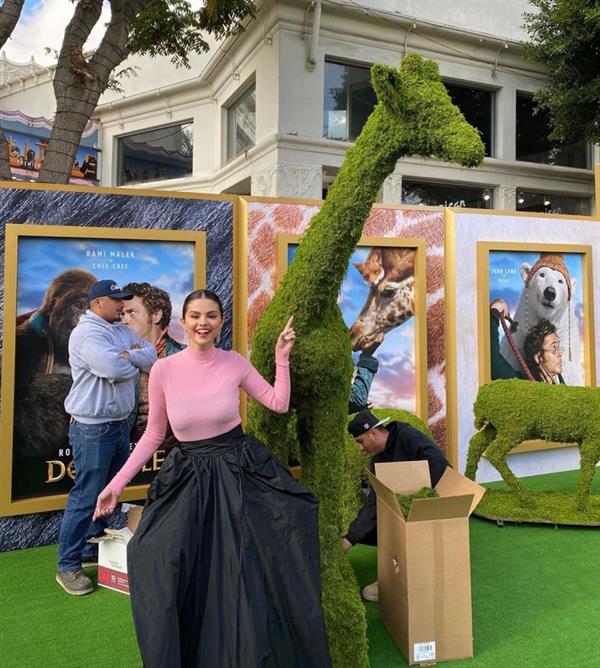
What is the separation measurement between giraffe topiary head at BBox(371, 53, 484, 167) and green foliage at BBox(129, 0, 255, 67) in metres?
5.48

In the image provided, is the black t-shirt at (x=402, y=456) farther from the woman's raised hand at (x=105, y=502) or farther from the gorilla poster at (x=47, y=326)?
the gorilla poster at (x=47, y=326)

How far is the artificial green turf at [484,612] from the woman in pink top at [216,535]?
2.99 ft

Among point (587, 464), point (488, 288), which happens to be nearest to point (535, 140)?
point (488, 288)

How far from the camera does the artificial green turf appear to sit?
2.35 metres

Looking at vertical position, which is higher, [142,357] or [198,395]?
[142,357]

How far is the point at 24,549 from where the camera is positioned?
11.5 ft

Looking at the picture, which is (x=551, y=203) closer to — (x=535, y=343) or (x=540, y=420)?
(x=535, y=343)

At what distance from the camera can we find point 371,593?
9.30 feet

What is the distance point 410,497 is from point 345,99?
7705 mm

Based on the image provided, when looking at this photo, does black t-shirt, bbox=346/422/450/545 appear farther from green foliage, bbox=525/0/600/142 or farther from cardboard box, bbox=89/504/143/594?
green foliage, bbox=525/0/600/142

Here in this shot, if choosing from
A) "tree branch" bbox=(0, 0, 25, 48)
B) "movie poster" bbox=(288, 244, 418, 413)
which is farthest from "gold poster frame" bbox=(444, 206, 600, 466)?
"tree branch" bbox=(0, 0, 25, 48)

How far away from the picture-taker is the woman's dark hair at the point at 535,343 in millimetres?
4877

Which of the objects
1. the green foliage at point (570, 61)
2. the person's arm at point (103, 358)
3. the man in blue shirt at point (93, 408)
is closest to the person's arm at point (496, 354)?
the man in blue shirt at point (93, 408)

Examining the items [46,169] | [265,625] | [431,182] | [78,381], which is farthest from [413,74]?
[431,182]
